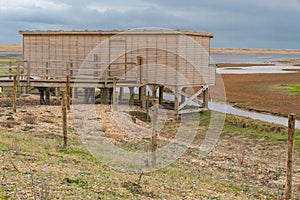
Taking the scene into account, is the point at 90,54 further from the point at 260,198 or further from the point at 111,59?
the point at 260,198

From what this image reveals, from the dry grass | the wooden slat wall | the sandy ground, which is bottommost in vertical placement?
the dry grass

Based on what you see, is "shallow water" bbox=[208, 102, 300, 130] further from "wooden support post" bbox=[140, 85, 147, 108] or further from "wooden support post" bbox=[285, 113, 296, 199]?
"wooden support post" bbox=[285, 113, 296, 199]

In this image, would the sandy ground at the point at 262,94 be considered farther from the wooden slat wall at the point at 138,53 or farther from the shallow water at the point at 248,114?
the wooden slat wall at the point at 138,53

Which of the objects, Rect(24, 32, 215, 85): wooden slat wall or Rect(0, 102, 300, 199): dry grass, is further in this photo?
Rect(24, 32, 215, 85): wooden slat wall

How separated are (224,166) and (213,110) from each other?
1960 centimetres

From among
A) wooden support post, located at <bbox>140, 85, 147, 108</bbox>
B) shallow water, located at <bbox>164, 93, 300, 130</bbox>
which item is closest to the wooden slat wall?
wooden support post, located at <bbox>140, 85, 147, 108</bbox>

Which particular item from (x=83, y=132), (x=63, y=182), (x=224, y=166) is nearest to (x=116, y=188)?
(x=63, y=182)

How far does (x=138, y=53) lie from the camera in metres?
32.7

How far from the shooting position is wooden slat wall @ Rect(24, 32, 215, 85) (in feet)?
104

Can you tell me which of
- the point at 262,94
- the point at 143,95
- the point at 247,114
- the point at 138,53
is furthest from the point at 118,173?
the point at 262,94

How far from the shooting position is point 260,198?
14539 millimetres

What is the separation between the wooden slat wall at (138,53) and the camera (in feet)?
104

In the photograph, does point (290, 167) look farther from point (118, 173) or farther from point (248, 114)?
point (248, 114)

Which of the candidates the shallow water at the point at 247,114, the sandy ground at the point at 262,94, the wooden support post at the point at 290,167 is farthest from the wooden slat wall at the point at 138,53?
the wooden support post at the point at 290,167
